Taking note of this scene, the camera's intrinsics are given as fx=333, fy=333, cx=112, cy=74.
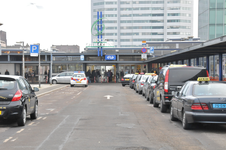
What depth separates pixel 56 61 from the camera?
55344 millimetres

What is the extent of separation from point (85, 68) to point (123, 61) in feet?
21.6

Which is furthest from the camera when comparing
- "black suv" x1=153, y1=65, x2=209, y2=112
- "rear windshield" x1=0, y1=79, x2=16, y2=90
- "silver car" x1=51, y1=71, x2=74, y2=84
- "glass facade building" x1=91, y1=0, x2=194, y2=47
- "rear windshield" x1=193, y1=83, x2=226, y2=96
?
"glass facade building" x1=91, y1=0, x2=194, y2=47

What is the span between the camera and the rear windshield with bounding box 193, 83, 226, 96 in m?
9.59

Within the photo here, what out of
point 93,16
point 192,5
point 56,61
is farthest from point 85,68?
point 192,5

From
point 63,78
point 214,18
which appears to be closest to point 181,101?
point 63,78

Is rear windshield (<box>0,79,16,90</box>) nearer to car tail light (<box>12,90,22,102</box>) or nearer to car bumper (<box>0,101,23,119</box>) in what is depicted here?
car tail light (<box>12,90,22,102</box>)

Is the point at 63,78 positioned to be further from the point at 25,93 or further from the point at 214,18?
the point at 25,93

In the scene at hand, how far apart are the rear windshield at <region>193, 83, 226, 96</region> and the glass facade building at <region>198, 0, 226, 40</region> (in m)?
49.8

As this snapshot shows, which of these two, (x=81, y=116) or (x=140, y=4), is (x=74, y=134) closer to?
(x=81, y=116)

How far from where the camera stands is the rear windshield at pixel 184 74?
1397 cm

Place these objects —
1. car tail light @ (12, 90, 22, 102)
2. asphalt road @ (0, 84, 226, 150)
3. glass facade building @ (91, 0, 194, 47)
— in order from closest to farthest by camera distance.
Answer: asphalt road @ (0, 84, 226, 150) → car tail light @ (12, 90, 22, 102) → glass facade building @ (91, 0, 194, 47)

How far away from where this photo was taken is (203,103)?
9172 millimetres

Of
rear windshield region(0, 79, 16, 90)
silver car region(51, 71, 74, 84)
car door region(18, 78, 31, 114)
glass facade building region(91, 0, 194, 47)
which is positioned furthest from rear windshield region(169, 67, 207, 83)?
glass facade building region(91, 0, 194, 47)

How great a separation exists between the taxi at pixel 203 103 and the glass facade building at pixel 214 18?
1963 inches
